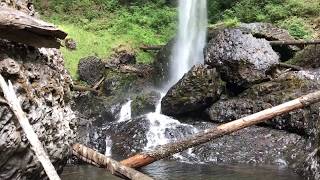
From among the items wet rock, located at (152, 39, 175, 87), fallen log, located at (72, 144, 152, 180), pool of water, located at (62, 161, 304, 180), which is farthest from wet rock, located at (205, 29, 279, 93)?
fallen log, located at (72, 144, 152, 180)

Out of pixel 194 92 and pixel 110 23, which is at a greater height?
pixel 110 23

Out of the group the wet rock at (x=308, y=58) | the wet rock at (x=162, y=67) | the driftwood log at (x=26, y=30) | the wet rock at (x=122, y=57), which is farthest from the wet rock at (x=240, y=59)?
the driftwood log at (x=26, y=30)

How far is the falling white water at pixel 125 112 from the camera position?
567 inches

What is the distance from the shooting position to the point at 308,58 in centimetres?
1444

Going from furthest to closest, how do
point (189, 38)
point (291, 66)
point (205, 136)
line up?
point (189, 38) < point (291, 66) < point (205, 136)

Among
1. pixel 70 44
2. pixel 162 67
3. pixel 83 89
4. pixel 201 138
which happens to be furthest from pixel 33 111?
pixel 70 44

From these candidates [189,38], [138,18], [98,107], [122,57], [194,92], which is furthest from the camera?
[138,18]

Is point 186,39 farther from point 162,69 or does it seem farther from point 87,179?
point 87,179

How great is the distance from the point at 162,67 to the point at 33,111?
12848 mm

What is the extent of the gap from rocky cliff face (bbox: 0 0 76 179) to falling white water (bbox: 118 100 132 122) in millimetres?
8056

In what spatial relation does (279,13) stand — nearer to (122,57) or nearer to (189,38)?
(189,38)

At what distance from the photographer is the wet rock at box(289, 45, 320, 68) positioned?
46.4ft

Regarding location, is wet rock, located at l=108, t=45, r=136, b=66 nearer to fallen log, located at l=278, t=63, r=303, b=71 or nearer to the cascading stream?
the cascading stream

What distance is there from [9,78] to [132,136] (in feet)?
25.9
